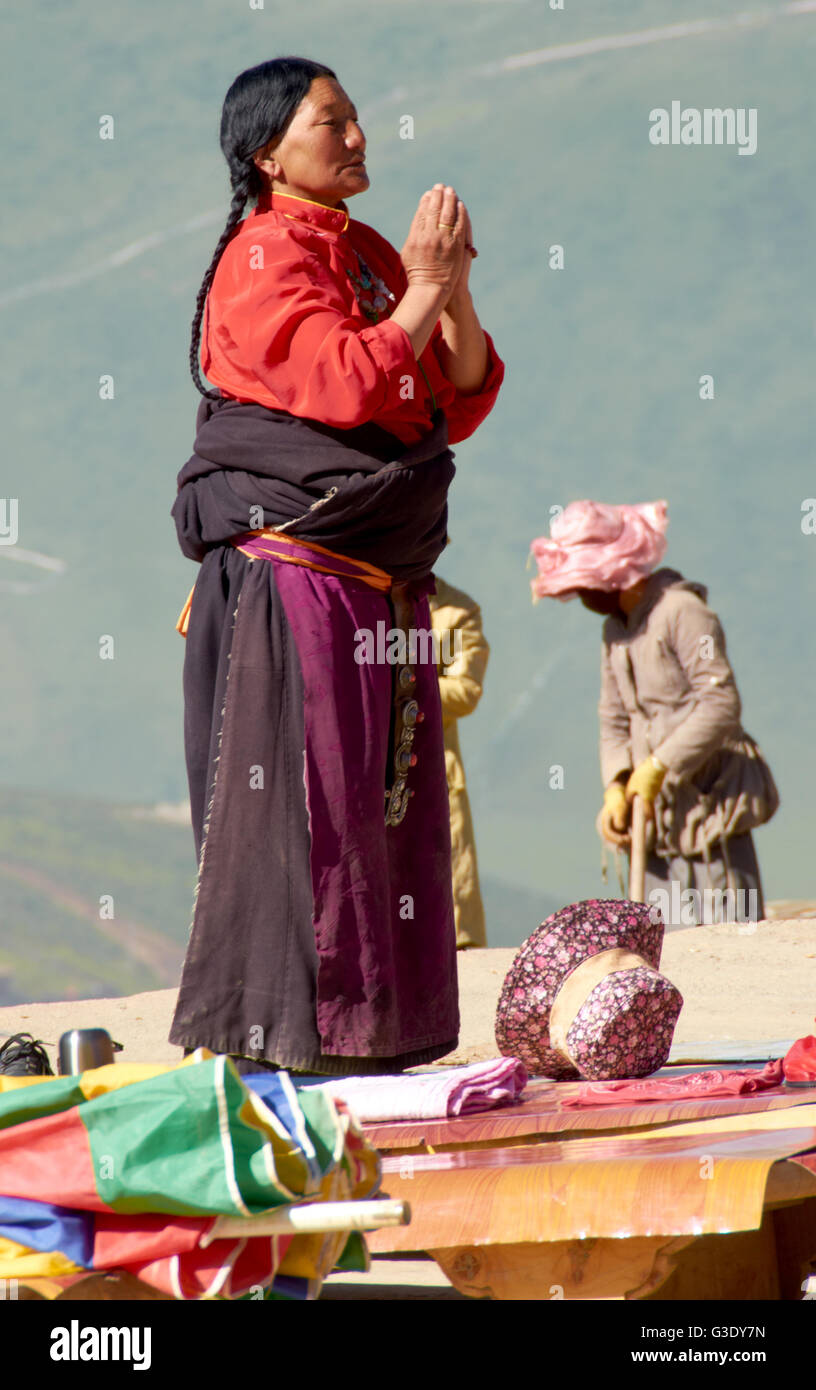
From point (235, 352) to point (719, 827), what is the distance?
14.7 feet

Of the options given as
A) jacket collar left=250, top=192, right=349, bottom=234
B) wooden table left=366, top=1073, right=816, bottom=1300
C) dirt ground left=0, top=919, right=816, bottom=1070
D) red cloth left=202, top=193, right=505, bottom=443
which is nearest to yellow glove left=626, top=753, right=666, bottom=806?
dirt ground left=0, top=919, right=816, bottom=1070

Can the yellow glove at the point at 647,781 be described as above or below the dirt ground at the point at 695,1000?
above

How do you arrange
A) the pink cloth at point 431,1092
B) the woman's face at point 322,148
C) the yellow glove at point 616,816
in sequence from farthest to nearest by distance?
1. the yellow glove at point 616,816
2. the woman's face at point 322,148
3. the pink cloth at point 431,1092

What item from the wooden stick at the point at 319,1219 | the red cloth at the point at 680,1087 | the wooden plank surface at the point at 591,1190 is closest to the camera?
the wooden stick at the point at 319,1219

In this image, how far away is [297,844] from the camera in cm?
301

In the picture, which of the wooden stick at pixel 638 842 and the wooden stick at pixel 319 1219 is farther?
the wooden stick at pixel 638 842

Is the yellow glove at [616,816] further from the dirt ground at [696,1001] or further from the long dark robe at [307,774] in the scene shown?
the long dark robe at [307,774]

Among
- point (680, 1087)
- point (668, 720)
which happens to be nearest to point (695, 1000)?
point (668, 720)

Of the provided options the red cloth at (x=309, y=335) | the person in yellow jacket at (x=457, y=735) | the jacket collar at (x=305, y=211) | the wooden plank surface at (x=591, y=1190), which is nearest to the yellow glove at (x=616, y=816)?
the person in yellow jacket at (x=457, y=735)

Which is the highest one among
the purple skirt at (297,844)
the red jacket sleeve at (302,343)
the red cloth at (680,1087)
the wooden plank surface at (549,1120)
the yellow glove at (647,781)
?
the red jacket sleeve at (302,343)

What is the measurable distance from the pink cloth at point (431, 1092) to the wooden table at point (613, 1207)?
163mm

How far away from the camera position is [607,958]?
3.42m

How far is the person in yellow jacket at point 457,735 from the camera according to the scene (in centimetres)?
795
